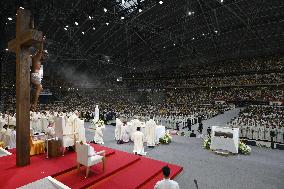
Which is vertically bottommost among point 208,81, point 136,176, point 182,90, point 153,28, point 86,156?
point 136,176

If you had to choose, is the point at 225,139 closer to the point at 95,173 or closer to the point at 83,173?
the point at 95,173

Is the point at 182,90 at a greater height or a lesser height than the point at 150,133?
greater

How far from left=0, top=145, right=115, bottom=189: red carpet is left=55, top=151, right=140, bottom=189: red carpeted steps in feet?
0.68

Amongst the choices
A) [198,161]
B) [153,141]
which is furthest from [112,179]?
[153,141]

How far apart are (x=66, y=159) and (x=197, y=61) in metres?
33.4

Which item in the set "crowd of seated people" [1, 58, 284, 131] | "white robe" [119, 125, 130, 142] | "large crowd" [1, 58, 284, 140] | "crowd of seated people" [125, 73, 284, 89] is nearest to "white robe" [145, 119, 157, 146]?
"white robe" [119, 125, 130, 142]

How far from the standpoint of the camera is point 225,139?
8.79 meters

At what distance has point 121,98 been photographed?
38.4 m

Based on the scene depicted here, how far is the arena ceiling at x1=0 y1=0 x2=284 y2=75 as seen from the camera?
17359 mm

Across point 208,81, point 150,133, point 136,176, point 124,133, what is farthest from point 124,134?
point 208,81

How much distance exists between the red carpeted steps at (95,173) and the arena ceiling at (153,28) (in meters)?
11.2

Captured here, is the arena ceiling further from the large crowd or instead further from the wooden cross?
the wooden cross

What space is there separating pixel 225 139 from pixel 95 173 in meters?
5.50

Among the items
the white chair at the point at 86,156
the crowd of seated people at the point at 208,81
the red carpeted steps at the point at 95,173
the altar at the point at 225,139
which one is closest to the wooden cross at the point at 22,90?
the red carpeted steps at the point at 95,173
